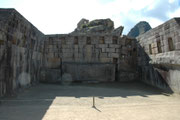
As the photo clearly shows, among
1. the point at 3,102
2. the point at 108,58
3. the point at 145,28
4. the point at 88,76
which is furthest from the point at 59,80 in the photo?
the point at 145,28

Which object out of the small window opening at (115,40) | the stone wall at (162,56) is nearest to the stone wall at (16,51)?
the small window opening at (115,40)

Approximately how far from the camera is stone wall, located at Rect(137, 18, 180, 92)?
564 centimetres

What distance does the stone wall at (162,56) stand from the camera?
5.64 meters

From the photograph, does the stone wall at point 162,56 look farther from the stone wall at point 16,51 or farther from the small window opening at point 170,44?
the stone wall at point 16,51

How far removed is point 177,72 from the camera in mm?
5648

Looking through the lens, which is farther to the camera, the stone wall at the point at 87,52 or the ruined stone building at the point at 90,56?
the stone wall at the point at 87,52

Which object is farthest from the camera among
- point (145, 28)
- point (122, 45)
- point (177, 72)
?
point (145, 28)

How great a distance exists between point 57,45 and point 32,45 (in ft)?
7.48

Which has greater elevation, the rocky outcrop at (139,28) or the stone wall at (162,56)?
the rocky outcrop at (139,28)

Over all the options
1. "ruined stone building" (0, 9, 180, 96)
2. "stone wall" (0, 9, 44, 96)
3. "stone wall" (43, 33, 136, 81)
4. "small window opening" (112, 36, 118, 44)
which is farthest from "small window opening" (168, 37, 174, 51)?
"stone wall" (0, 9, 44, 96)

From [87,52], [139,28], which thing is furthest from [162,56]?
[139,28]

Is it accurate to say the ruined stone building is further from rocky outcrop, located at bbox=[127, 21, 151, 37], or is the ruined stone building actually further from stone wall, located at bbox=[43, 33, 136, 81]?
rocky outcrop, located at bbox=[127, 21, 151, 37]

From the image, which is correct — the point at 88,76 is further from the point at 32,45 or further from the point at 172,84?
the point at 172,84

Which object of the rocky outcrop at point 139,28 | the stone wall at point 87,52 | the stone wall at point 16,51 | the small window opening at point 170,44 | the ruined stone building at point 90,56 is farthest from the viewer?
the rocky outcrop at point 139,28
